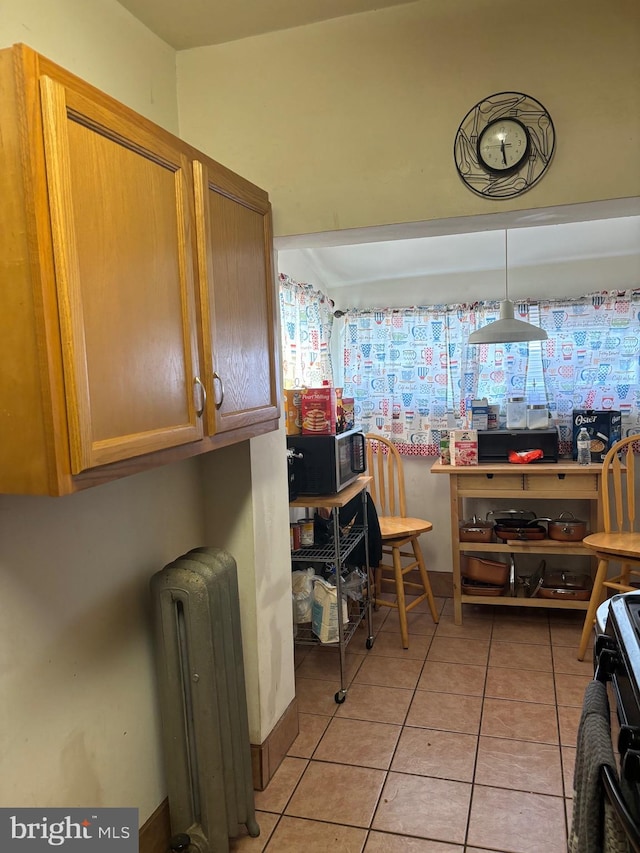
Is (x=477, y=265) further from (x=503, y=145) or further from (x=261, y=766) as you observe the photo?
(x=261, y=766)

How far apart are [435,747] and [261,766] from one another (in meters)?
0.67

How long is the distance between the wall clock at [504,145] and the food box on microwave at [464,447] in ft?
6.16

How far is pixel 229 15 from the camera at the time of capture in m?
1.82

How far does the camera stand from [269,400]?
183 cm

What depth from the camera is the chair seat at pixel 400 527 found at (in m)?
3.36

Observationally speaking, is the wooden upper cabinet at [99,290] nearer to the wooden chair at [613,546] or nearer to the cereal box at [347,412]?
the cereal box at [347,412]

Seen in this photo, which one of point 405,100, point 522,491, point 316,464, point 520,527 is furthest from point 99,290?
point 520,527

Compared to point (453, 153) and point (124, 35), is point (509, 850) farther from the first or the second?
point (124, 35)

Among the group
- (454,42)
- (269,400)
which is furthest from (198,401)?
(454,42)

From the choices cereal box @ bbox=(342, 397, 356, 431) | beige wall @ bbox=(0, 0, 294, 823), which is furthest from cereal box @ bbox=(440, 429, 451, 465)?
beige wall @ bbox=(0, 0, 294, 823)

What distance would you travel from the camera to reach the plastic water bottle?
11.2 feet

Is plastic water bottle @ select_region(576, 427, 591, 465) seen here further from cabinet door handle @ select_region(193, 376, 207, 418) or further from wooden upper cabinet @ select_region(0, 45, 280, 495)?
cabinet door handle @ select_region(193, 376, 207, 418)

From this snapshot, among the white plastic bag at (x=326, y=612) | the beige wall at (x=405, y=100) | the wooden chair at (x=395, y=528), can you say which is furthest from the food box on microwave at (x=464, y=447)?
the beige wall at (x=405, y=100)

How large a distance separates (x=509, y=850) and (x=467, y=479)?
195 cm
